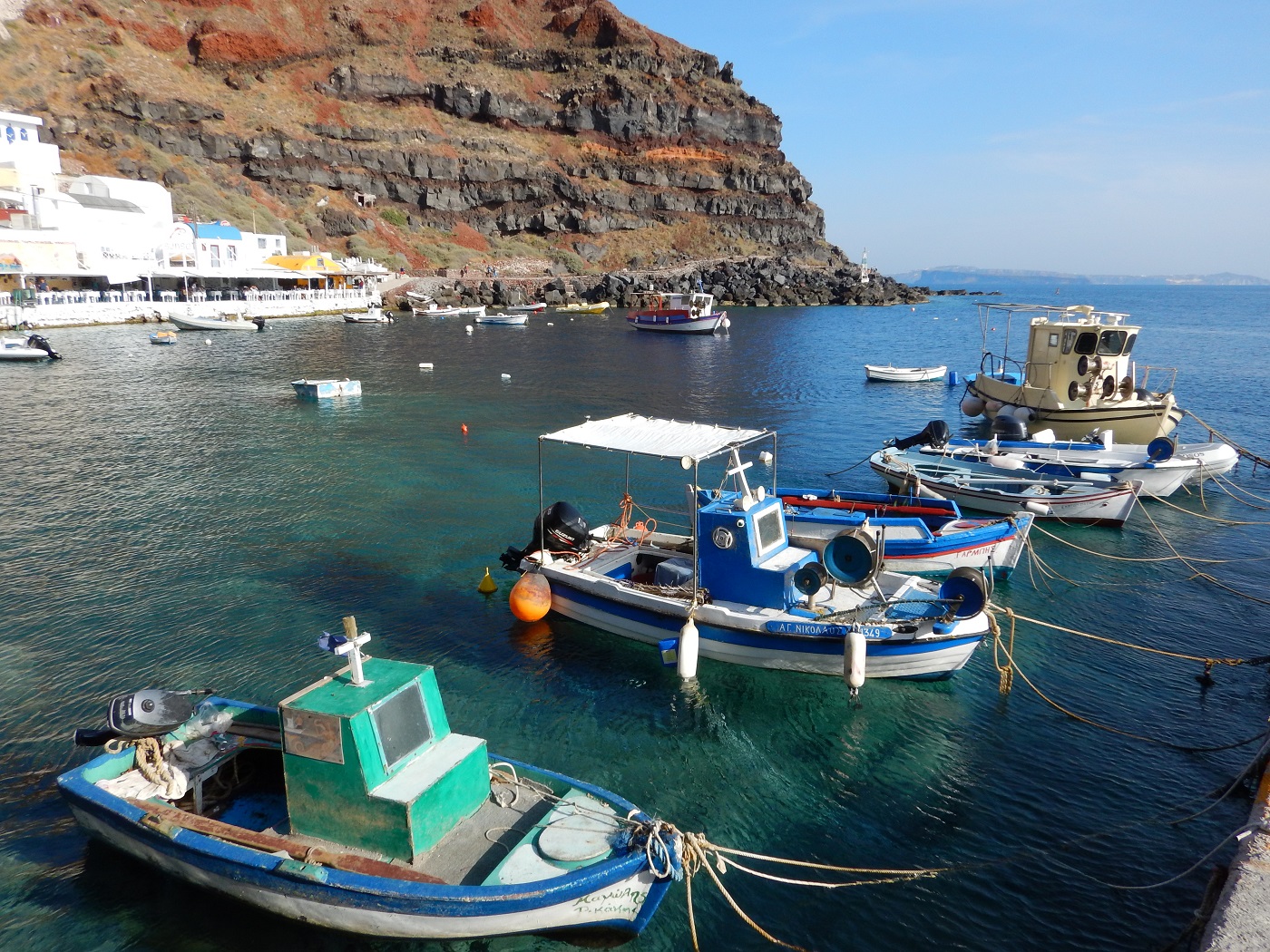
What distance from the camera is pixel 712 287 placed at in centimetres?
12712

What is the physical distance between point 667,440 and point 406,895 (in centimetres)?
1003

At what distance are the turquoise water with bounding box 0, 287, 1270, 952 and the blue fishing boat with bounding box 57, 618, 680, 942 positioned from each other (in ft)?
3.15

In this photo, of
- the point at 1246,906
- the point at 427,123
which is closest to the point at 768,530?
the point at 1246,906

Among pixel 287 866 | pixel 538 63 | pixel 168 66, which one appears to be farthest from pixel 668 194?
pixel 287 866

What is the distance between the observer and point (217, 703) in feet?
36.1

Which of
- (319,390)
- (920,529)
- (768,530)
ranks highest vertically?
(319,390)

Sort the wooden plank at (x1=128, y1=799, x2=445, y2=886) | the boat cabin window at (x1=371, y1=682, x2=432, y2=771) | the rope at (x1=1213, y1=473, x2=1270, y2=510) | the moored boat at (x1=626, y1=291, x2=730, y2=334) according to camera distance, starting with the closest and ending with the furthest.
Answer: the wooden plank at (x1=128, y1=799, x2=445, y2=886), the boat cabin window at (x1=371, y1=682, x2=432, y2=771), the rope at (x1=1213, y1=473, x2=1270, y2=510), the moored boat at (x1=626, y1=291, x2=730, y2=334)

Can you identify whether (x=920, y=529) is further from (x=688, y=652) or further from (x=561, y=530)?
(x=561, y=530)

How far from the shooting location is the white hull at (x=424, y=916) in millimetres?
8078

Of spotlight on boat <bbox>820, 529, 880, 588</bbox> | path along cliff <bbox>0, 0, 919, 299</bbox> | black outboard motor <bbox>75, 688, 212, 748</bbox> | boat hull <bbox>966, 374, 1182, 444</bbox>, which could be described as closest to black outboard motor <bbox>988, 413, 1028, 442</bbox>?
boat hull <bbox>966, 374, 1182, 444</bbox>

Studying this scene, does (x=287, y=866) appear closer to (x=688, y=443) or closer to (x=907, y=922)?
(x=907, y=922)

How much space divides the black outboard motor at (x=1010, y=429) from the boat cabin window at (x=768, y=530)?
55.2 feet

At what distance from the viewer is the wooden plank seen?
327 inches

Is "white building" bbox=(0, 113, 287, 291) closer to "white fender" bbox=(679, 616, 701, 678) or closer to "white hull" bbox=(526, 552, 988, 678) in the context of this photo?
"white hull" bbox=(526, 552, 988, 678)
